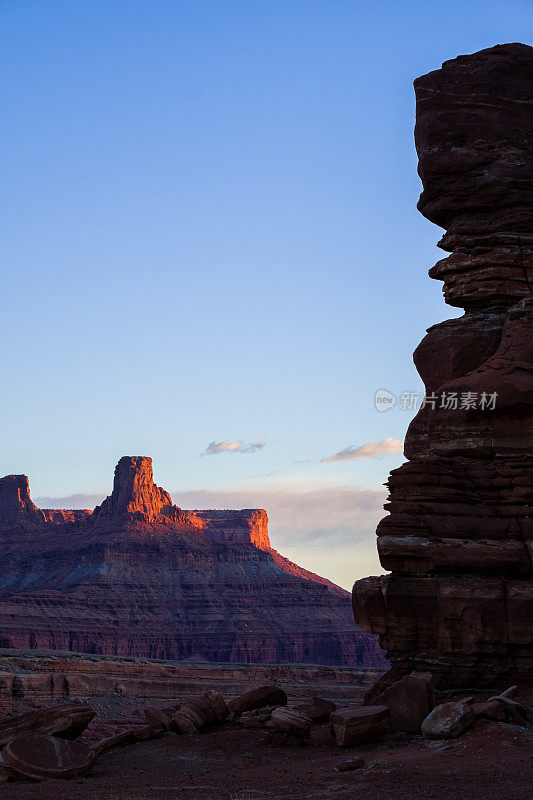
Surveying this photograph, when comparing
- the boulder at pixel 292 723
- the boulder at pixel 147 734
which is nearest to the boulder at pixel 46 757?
the boulder at pixel 147 734

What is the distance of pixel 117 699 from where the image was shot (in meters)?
75.9

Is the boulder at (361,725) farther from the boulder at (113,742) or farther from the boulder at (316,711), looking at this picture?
the boulder at (113,742)

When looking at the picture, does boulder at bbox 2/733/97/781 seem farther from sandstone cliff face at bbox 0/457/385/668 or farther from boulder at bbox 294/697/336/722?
sandstone cliff face at bbox 0/457/385/668

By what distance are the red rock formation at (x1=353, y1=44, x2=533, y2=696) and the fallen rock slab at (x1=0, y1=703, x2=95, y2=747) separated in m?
7.80

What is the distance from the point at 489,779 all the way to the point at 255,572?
590ft

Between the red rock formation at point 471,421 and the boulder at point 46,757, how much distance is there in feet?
27.3

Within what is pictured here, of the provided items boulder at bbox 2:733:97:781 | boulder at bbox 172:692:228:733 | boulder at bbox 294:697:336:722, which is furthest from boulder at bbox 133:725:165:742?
boulder at bbox 294:697:336:722

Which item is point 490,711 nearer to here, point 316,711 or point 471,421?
point 316,711

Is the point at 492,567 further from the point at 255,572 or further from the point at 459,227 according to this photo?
the point at 255,572

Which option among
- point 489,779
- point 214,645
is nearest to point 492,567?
point 489,779

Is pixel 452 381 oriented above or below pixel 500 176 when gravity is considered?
below

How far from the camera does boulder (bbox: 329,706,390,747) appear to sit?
68.2 ft

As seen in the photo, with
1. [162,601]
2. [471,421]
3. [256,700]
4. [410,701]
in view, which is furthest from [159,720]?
[162,601]

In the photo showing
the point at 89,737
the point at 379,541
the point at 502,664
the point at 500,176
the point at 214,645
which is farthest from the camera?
the point at 214,645
